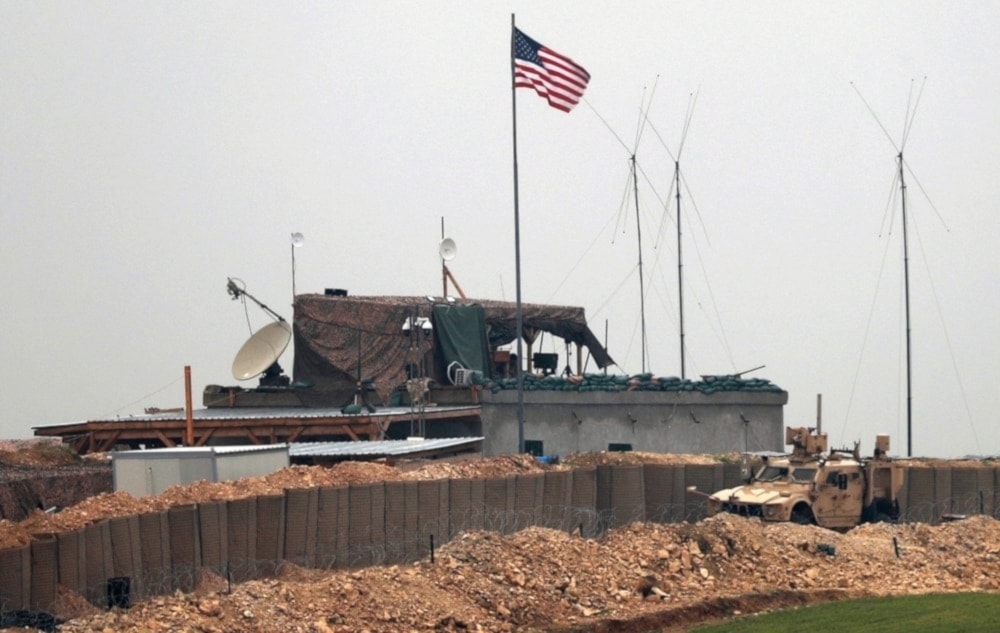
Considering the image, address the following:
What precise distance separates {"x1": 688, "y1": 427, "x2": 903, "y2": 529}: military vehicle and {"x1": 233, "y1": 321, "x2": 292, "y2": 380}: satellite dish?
82.8 ft

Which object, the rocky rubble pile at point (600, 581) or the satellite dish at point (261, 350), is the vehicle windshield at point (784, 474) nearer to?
the rocky rubble pile at point (600, 581)

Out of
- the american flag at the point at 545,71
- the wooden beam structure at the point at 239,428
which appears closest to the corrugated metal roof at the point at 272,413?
the wooden beam structure at the point at 239,428

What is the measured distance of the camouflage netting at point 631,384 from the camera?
6122 centimetres

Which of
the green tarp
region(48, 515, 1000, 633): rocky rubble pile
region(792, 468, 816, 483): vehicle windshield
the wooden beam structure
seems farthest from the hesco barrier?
the green tarp

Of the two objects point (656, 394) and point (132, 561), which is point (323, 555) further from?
point (656, 394)

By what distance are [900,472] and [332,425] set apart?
20959 millimetres

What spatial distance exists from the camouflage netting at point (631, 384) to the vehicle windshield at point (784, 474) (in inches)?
824

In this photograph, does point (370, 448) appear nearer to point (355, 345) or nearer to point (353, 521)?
point (353, 521)

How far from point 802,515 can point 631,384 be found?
2303 centimetres

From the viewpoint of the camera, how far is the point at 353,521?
106 feet

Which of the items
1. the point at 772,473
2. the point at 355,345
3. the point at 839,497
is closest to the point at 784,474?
the point at 772,473

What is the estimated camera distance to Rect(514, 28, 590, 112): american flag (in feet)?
149

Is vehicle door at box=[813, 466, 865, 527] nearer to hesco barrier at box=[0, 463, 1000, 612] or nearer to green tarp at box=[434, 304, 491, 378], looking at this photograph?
hesco barrier at box=[0, 463, 1000, 612]

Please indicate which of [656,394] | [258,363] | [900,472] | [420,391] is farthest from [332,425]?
[900,472]
